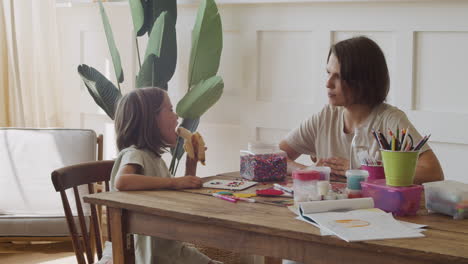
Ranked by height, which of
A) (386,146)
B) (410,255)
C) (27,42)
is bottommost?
(410,255)

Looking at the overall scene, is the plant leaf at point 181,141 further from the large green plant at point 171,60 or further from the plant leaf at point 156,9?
the plant leaf at point 156,9

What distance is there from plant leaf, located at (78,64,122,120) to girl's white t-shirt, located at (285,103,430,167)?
139 cm

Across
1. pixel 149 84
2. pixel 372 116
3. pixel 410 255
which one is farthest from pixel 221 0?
pixel 410 255

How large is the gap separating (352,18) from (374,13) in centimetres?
11

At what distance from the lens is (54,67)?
14.5 ft

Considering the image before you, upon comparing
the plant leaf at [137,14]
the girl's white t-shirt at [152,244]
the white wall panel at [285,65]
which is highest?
the plant leaf at [137,14]

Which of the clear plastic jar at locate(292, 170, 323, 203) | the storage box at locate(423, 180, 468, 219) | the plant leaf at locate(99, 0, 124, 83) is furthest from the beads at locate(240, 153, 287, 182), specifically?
the plant leaf at locate(99, 0, 124, 83)

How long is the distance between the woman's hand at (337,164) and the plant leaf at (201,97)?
4.09ft

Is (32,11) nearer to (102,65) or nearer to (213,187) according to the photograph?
(102,65)

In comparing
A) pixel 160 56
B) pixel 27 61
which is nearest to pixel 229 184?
pixel 160 56

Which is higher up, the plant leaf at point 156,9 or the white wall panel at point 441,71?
the plant leaf at point 156,9

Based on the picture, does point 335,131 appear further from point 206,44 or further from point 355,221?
point 206,44

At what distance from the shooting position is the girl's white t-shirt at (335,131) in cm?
244

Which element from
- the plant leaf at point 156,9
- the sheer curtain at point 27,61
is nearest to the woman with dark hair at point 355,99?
the plant leaf at point 156,9
